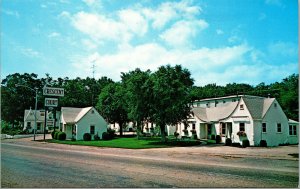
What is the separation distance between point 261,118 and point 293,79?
2440 inches

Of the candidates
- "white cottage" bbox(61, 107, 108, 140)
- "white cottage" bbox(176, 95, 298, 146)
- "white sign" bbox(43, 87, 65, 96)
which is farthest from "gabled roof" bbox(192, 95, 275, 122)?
"white sign" bbox(43, 87, 65, 96)

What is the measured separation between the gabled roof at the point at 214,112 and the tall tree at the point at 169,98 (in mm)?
8450

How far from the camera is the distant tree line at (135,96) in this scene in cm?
3562

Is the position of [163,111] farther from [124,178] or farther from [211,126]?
[124,178]

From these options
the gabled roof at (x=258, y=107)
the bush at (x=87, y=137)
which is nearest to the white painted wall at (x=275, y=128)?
the gabled roof at (x=258, y=107)

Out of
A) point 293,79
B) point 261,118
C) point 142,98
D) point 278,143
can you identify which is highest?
point 293,79

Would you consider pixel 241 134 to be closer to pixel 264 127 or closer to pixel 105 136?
pixel 264 127

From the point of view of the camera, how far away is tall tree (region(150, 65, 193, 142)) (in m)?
35.0

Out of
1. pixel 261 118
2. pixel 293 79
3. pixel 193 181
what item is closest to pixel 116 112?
pixel 261 118

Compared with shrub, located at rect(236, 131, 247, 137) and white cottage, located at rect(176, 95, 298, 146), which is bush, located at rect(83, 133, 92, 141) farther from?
shrub, located at rect(236, 131, 247, 137)

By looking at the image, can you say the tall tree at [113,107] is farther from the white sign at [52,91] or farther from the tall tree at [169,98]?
the tall tree at [169,98]

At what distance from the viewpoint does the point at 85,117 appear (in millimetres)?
48375

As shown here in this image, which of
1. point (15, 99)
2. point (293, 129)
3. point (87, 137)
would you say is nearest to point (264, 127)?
point (293, 129)

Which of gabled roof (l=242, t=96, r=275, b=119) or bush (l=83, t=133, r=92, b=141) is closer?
gabled roof (l=242, t=96, r=275, b=119)
